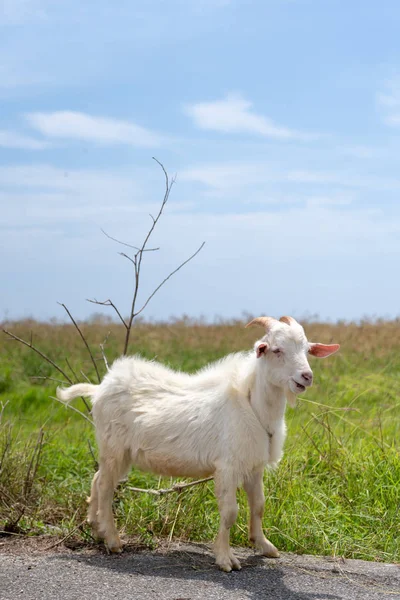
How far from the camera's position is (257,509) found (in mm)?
5684

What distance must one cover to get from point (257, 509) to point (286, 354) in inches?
54.1

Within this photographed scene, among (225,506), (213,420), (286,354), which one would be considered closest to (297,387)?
(286,354)

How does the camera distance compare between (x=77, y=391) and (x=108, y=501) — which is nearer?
(x=108, y=501)

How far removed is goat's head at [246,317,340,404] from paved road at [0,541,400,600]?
1.42 meters

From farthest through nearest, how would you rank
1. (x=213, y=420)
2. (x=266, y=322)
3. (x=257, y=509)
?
(x=257, y=509), (x=213, y=420), (x=266, y=322)

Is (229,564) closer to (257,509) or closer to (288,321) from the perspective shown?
(257,509)

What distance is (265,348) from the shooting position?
5176mm

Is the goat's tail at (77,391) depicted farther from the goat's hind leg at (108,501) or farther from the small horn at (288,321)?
the small horn at (288,321)

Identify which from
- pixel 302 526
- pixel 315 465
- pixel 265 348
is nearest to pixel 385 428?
pixel 315 465

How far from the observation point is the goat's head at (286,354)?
5.06 m

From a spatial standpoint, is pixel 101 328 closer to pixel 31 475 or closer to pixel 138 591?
pixel 31 475

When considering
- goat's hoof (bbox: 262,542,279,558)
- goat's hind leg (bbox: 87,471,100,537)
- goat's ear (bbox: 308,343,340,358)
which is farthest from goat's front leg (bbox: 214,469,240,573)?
goat's hind leg (bbox: 87,471,100,537)

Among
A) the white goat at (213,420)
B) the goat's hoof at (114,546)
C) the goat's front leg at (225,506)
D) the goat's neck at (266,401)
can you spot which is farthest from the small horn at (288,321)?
the goat's hoof at (114,546)

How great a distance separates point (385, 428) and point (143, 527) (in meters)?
4.40
